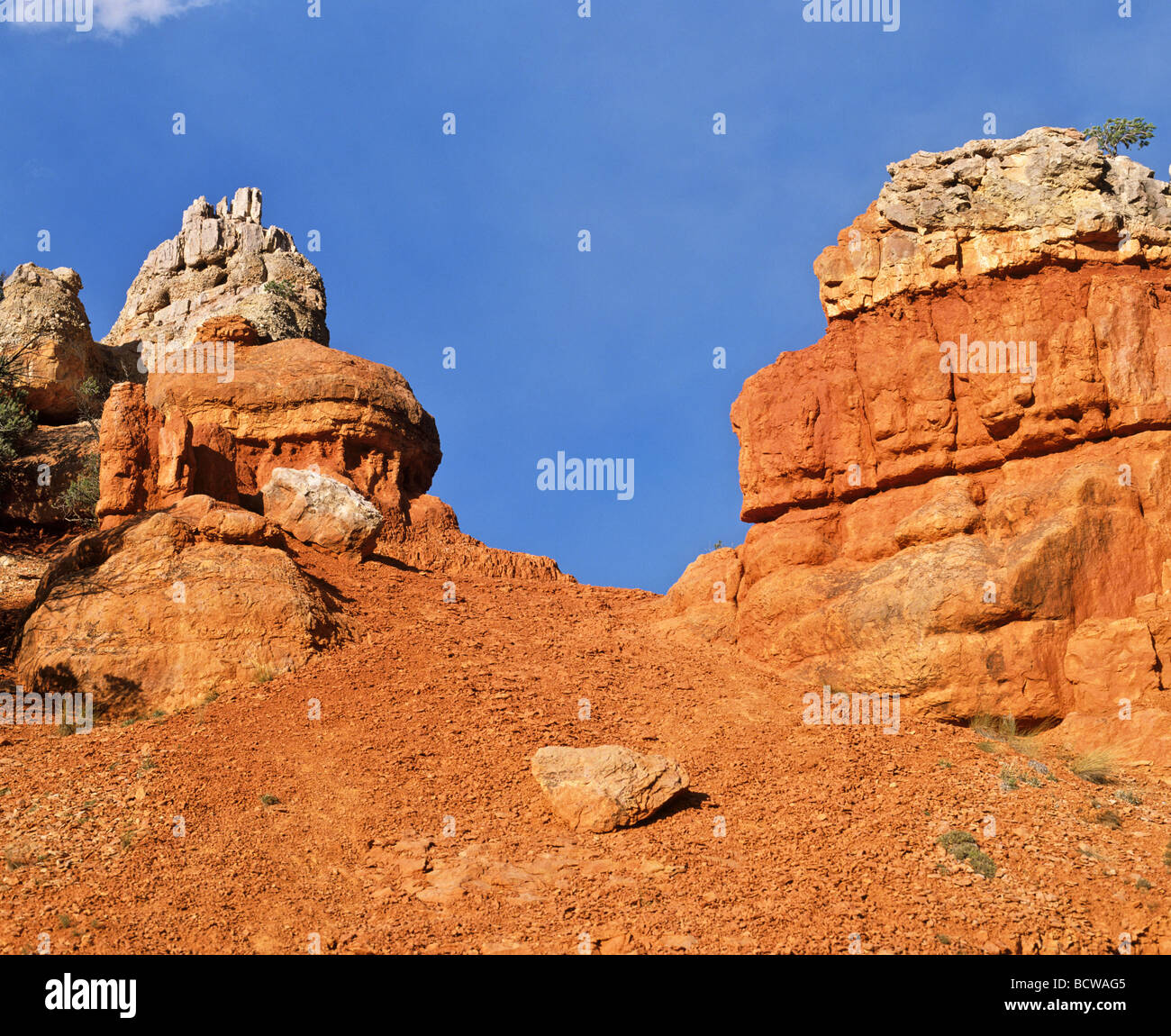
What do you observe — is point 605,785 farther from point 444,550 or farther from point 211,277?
point 211,277

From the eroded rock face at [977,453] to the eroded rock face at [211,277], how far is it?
57.8ft

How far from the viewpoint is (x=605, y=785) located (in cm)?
1433

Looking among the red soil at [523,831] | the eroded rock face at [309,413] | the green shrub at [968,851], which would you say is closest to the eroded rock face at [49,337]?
the eroded rock face at [309,413]

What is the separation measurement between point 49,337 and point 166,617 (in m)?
17.9

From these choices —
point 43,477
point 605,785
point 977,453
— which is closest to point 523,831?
point 605,785

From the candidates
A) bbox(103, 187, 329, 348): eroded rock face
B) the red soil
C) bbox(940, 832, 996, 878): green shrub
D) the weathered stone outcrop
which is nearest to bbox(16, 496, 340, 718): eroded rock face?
the red soil

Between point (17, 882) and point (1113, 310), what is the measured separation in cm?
1766

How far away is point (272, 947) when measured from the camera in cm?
1174

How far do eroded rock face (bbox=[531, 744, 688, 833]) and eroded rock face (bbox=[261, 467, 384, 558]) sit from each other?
10490mm

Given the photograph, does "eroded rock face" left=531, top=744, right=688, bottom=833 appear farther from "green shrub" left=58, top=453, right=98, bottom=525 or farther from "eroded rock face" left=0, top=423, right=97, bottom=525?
"eroded rock face" left=0, top=423, right=97, bottom=525

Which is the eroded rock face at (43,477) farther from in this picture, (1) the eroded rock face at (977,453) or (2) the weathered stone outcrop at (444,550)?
(1) the eroded rock face at (977,453)

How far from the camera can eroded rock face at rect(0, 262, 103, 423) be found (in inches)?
1267

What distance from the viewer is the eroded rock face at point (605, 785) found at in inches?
559
